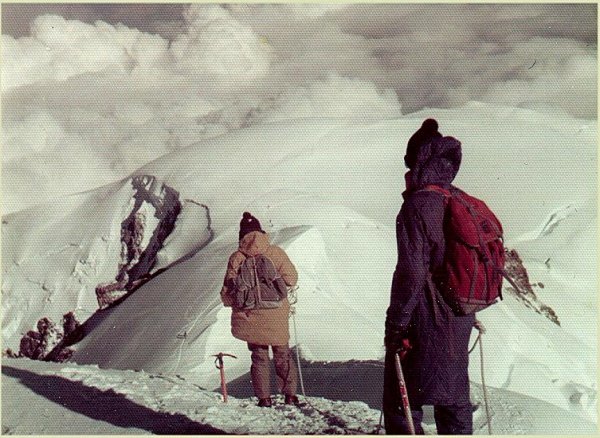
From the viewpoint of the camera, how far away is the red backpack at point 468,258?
4.15 meters

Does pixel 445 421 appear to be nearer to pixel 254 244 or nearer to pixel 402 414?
pixel 402 414

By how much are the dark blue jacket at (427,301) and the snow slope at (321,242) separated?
287 centimetres

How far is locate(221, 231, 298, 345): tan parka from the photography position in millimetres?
6422

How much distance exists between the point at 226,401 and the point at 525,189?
22.0 meters

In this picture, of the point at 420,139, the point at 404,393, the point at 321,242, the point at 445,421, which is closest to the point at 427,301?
the point at 404,393

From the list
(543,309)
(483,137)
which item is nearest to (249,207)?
(543,309)

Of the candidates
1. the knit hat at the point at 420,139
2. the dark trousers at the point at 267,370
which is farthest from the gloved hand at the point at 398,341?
the dark trousers at the point at 267,370

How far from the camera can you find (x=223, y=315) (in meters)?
10.3

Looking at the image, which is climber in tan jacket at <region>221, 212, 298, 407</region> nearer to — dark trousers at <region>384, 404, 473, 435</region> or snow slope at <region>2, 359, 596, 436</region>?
snow slope at <region>2, 359, 596, 436</region>

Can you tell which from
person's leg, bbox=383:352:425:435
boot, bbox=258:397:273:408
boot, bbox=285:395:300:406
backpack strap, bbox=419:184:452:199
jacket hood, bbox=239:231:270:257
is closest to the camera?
backpack strap, bbox=419:184:452:199

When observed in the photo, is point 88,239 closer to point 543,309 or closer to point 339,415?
point 543,309

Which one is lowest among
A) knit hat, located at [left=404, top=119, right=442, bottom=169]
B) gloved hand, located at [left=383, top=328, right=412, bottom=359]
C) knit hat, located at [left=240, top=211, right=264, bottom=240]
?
gloved hand, located at [left=383, top=328, right=412, bottom=359]

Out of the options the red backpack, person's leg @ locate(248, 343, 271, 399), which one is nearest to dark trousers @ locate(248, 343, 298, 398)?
person's leg @ locate(248, 343, 271, 399)

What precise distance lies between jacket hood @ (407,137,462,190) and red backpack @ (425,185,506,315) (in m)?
0.08
